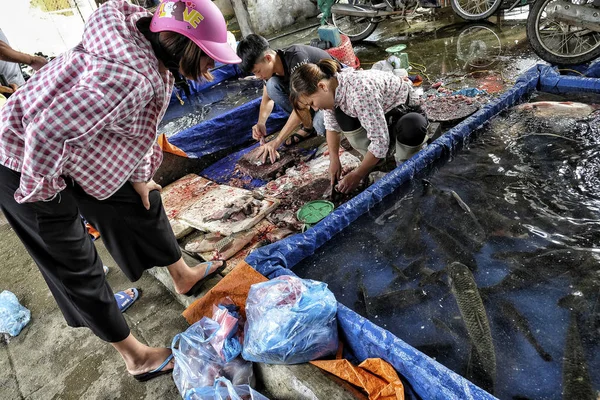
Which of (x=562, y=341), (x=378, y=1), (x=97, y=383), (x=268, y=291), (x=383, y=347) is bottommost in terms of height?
(x=97, y=383)

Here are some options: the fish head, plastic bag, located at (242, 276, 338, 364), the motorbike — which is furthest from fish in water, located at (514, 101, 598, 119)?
plastic bag, located at (242, 276, 338, 364)

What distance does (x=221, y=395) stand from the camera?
1560 millimetres

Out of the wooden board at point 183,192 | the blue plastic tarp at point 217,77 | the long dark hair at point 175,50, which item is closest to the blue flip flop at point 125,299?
the wooden board at point 183,192

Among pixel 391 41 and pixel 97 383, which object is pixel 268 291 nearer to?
pixel 97 383

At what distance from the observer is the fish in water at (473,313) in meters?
1.54

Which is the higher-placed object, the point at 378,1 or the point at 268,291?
the point at 378,1

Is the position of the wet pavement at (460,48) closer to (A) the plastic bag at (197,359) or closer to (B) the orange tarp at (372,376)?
(B) the orange tarp at (372,376)

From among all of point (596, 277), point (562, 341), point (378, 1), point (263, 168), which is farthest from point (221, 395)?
point (378, 1)

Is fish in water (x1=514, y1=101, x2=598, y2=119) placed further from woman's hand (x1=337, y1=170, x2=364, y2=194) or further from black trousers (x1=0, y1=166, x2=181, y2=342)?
black trousers (x1=0, y1=166, x2=181, y2=342)

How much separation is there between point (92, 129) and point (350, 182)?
1838 mm

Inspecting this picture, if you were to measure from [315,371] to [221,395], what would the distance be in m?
0.42

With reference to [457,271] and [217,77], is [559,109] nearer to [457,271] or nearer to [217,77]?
[457,271]

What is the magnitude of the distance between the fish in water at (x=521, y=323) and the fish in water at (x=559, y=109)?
6.95 ft

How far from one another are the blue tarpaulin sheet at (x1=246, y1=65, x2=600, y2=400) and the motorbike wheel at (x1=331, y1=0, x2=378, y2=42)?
4037 millimetres
